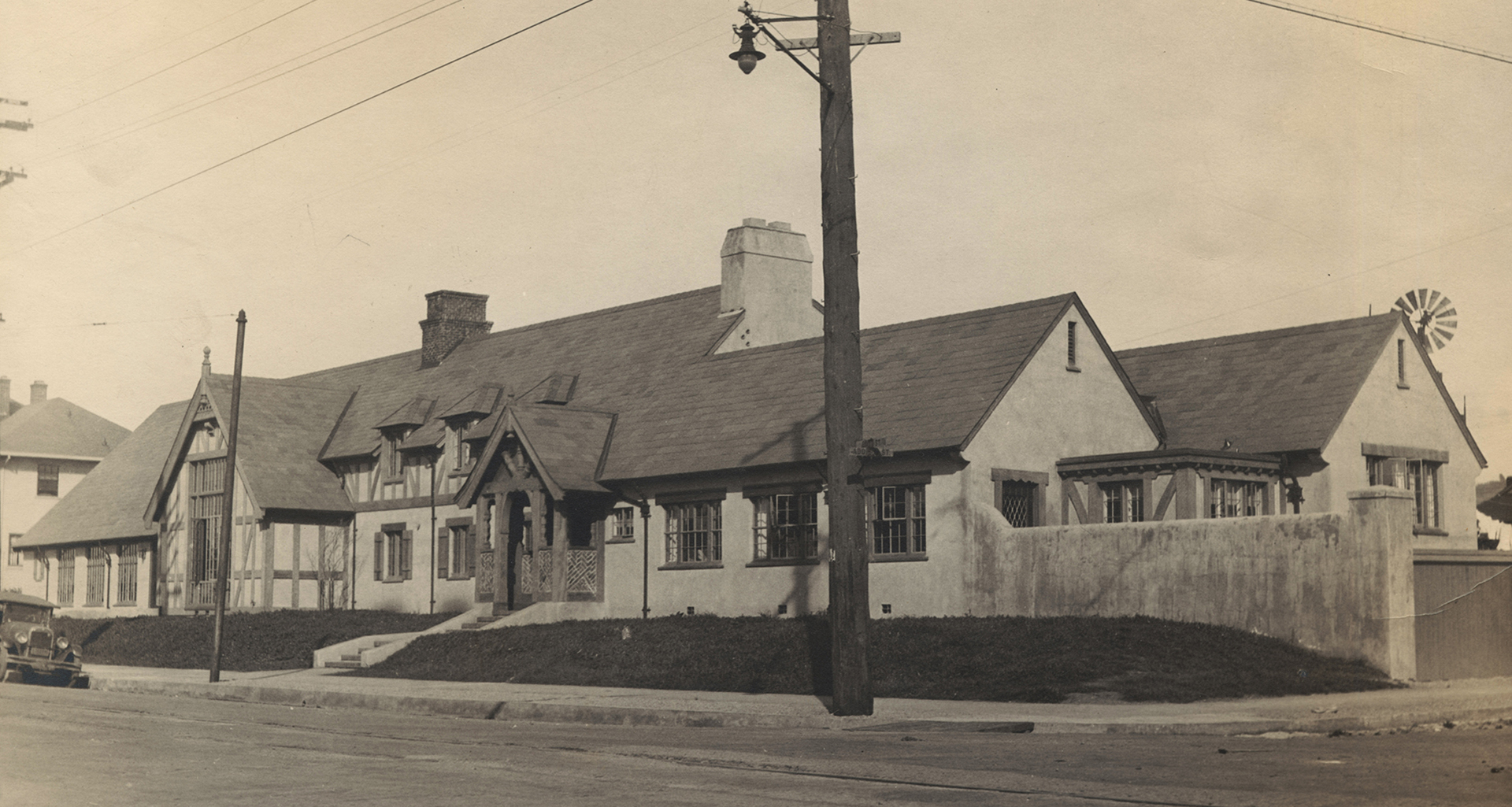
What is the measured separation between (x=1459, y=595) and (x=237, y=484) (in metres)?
33.1

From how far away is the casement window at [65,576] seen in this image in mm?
53188

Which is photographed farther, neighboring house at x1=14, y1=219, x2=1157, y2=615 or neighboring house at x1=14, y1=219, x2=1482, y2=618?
neighboring house at x1=14, y1=219, x2=1157, y2=615

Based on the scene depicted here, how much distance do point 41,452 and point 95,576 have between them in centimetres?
2051

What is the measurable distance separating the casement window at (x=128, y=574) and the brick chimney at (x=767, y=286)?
73.3ft

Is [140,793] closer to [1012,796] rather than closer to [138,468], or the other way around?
[1012,796]

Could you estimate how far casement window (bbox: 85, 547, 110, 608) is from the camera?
5097 centimetres

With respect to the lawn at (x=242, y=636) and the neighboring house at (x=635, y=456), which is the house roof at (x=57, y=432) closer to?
the neighboring house at (x=635, y=456)

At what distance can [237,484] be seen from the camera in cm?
4481

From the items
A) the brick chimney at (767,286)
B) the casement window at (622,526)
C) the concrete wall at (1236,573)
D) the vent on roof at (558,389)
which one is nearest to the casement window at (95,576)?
the vent on roof at (558,389)

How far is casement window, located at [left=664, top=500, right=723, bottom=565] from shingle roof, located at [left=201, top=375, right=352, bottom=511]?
13936 millimetres

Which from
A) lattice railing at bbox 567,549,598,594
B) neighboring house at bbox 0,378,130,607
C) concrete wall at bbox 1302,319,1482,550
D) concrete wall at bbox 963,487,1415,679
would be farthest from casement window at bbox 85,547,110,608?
concrete wall at bbox 1302,319,1482,550

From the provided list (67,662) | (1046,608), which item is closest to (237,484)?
(67,662)

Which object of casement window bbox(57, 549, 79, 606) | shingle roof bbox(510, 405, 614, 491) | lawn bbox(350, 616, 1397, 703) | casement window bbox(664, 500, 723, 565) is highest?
shingle roof bbox(510, 405, 614, 491)

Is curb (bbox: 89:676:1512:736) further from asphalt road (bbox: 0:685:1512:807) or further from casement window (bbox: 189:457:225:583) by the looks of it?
casement window (bbox: 189:457:225:583)
